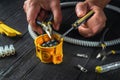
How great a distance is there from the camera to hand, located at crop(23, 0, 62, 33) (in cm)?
103

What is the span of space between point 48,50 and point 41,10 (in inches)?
10.9

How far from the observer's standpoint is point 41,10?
3.56 feet

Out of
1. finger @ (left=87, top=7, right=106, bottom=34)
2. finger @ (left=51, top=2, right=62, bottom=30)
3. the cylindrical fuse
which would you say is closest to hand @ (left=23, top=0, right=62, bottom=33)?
finger @ (left=51, top=2, right=62, bottom=30)

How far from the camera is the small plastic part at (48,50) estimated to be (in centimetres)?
87

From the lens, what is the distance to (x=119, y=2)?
1.37 m

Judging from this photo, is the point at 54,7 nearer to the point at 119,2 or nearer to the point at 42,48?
the point at 42,48

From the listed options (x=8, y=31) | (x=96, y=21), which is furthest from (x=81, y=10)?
(x=8, y=31)

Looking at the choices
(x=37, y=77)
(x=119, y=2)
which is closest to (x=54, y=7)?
(x=37, y=77)

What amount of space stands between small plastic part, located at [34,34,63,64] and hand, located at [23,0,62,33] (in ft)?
0.44

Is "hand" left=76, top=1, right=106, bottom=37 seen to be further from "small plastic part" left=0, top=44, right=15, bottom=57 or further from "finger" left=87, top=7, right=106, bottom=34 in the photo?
"small plastic part" left=0, top=44, right=15, bottom=57

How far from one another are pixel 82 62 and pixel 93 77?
0.09m

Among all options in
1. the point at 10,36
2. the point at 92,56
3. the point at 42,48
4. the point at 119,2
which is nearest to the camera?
the point at 42,48

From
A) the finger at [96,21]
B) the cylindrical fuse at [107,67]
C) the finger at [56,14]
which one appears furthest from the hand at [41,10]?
the cylindrical fuse at [107,67]

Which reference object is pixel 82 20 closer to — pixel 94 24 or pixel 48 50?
pixel 94 24
